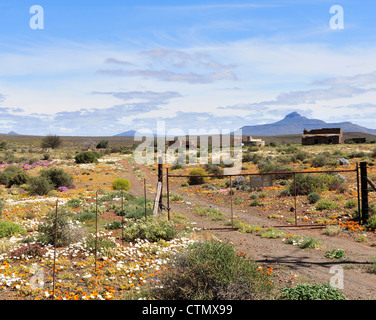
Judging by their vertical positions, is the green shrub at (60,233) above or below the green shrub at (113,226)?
above

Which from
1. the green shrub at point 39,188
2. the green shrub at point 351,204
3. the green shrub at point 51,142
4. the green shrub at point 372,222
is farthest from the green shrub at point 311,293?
the green shrub at point 51,142

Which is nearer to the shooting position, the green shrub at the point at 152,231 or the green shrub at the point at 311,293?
the green shrub at the point at 311,293

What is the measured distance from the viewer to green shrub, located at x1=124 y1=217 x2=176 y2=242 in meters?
11.4

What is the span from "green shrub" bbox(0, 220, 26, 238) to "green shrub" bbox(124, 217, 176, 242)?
13.1 feet

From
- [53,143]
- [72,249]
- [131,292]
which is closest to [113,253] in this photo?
[72,249]

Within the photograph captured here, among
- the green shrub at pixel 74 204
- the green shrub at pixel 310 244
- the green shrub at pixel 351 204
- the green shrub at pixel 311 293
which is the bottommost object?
the green shrub at pixel 310 244

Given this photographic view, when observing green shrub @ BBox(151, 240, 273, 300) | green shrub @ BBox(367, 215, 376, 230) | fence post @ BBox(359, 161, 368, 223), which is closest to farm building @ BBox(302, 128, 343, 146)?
fence post @ BBox(359, 161, 368, 223)

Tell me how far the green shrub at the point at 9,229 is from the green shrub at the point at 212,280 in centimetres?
746

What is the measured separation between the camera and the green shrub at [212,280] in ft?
20.8

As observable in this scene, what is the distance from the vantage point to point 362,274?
27.8 feet

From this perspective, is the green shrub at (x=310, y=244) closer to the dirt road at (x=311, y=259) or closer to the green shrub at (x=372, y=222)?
the dirt road at (x=311, y=259)

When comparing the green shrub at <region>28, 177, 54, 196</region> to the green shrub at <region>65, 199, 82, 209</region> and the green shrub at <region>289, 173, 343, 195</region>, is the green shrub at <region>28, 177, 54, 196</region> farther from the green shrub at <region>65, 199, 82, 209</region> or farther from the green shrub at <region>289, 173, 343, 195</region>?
the green shrub at <region>289, 173, 343, 195</region>

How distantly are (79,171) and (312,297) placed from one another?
35.5 meters

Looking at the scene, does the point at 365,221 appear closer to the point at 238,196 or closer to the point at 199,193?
the point at 238,196
